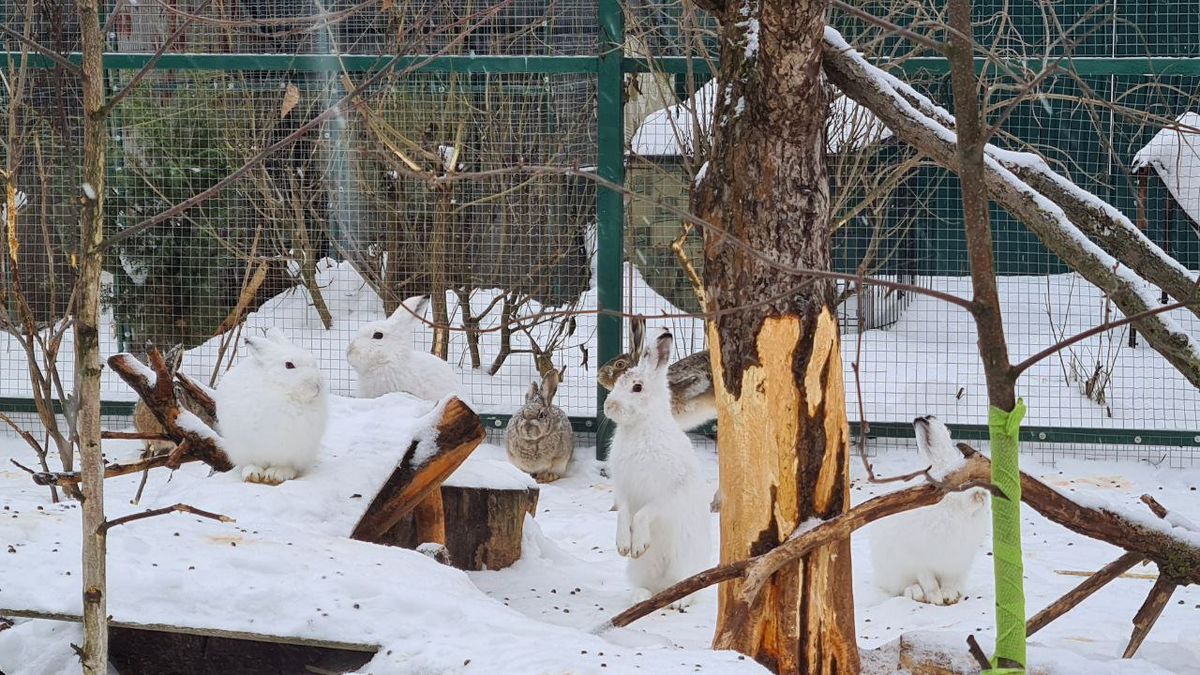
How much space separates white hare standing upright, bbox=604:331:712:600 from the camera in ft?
14.5

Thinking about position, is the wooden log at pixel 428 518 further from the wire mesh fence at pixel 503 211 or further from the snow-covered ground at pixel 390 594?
the wire mesh fence at pixel 503 211

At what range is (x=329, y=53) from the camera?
712 cm

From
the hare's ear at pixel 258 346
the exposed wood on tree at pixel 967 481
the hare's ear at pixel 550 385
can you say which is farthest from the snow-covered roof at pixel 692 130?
the exposed wood on tree at pixel 967 481

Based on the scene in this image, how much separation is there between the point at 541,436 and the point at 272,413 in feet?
8.40

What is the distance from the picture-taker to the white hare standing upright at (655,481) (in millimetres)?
4434

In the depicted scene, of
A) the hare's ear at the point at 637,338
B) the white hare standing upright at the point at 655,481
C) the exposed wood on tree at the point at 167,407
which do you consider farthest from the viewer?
the hare's ear at the point at 637,338

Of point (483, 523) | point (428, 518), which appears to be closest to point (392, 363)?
point (483, 523)

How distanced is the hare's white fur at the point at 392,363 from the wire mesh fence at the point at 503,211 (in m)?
1.58

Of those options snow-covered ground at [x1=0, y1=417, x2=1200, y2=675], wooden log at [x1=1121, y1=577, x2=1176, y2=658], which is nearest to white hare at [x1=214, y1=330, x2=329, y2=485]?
snow-covered ground at [x1=0, y1=417, x2=1200, y2=675]

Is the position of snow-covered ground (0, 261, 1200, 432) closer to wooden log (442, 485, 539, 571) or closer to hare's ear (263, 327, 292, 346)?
wooden log (442, 485, 539, 571)

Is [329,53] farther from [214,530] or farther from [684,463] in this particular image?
[214,530]

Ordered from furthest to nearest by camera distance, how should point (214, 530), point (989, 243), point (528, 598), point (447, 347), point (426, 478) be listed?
point (447, 347), point (528, 598), point (426, 478), point (214, 530), point (989, 243)

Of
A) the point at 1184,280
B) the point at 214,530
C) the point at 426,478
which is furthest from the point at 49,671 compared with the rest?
the point at 1184,280

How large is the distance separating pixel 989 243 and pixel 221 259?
23.1ft
